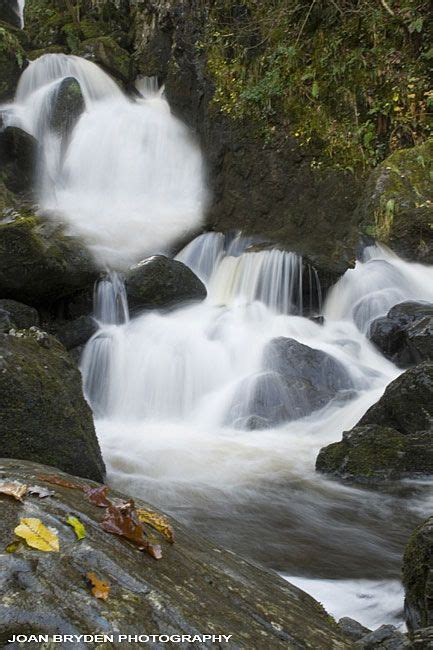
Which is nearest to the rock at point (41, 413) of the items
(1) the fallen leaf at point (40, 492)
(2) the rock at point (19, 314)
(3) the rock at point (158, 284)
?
(1) the fallen leaf at point (40, 492)

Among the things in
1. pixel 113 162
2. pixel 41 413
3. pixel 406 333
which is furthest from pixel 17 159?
pixel 41 413

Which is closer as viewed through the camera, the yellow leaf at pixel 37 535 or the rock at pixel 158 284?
the yellow leaf at pixel 37 535

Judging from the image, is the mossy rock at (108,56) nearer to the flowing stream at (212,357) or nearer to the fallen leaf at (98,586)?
the flowing stream at (212,357)

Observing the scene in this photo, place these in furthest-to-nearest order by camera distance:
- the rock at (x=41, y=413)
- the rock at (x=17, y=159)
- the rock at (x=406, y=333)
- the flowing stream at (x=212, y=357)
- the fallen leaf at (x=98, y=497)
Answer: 1. the rock at (x=17, y=159)
2. the rock at (x=406, y=333)
3. the flowing stream at (x=212, y=357)
4. the rock at (x=41, y=413)
5. the fallen leaf at (x=98, y=497)

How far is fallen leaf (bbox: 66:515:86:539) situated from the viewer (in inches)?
81.8

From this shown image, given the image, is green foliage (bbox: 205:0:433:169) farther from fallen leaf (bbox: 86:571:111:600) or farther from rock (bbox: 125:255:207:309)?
fallen leaf (bbox: 86:571:111:600)

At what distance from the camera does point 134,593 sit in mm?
1877

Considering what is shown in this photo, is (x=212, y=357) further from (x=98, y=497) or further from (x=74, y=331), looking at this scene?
(x=98, y=497)

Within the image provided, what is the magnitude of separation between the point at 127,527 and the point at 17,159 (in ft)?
44.4

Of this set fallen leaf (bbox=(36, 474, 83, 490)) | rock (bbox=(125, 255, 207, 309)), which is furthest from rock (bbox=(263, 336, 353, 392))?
fallen leaf (bbox=(36, 474, 83, 490))

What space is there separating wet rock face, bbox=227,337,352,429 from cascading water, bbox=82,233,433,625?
0.32 ft

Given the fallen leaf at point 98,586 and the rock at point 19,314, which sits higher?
the fallen leaf at point 98,586

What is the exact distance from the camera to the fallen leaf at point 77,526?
81.8 inches

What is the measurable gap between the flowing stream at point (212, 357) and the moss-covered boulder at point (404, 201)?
21.0 inches
